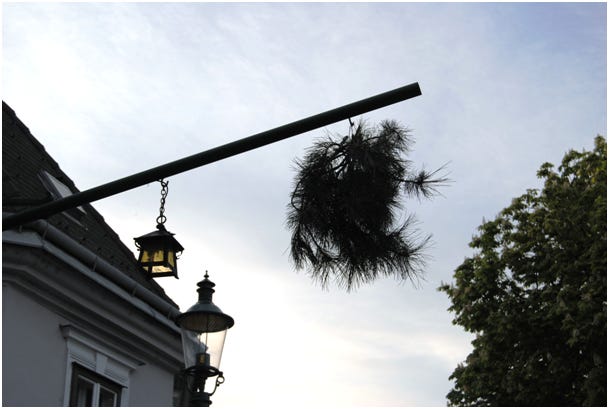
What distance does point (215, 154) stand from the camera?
20.6 ft

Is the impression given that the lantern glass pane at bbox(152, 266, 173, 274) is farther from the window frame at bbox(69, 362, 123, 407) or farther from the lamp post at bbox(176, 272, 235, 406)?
the window frame at bbox(69, 362, 123, 407)

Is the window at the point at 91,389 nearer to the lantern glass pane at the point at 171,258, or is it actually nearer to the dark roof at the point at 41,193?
the dark roof at the point at 41,193

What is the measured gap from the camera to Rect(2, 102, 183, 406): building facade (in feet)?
32.0

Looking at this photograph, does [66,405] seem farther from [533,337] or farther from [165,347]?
[533,337]

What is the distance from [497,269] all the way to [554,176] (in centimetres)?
296

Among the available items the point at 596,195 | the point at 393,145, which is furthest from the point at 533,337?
the point at 393,145

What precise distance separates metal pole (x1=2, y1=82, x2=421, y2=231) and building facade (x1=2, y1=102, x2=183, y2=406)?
11.9 feet

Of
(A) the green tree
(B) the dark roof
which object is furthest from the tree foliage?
(A) the green tree

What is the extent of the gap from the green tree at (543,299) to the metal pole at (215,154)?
15.5 m

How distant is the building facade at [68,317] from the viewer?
977 cm

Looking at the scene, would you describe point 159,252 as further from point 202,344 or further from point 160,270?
point 202,344

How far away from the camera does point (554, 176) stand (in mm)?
24328

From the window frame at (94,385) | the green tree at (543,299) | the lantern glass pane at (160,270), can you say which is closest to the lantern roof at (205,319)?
the lantern glass pane at (160,270)

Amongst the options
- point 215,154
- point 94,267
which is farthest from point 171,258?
point 215,154
